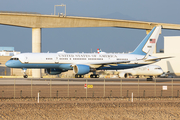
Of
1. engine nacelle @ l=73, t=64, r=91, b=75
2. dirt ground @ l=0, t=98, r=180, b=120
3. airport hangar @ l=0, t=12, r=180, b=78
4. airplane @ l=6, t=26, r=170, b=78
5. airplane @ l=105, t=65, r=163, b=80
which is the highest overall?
airport hangar @ l=0, t=12, r=180, b=78

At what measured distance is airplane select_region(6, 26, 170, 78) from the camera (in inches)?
2143

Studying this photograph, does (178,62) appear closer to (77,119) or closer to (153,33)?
(153,33)

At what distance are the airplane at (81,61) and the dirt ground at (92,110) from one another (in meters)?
27.2

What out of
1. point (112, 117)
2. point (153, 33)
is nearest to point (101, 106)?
point (112, 117)

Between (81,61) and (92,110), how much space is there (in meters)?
34.9

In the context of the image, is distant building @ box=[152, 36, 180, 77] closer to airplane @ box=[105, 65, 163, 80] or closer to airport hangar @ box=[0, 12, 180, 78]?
airplane @ box=[105, 65, 163, 80]

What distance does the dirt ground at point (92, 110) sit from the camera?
21562 millimetres

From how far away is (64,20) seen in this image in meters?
69.8

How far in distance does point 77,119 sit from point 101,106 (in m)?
4.96

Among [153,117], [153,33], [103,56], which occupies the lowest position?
[153,117]

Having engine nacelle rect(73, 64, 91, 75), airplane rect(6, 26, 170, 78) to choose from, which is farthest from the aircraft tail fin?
engine nacelle rect(73, 64, 91, 75)

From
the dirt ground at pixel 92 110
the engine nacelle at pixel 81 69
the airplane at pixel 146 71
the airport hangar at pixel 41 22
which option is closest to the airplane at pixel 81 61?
the engine nacelle at pixel 81 69

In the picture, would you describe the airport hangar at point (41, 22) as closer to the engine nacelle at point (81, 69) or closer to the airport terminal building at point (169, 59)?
the engine nacelle at point (81, 69)

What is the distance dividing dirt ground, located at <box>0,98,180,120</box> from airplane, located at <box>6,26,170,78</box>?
27.2 meters
